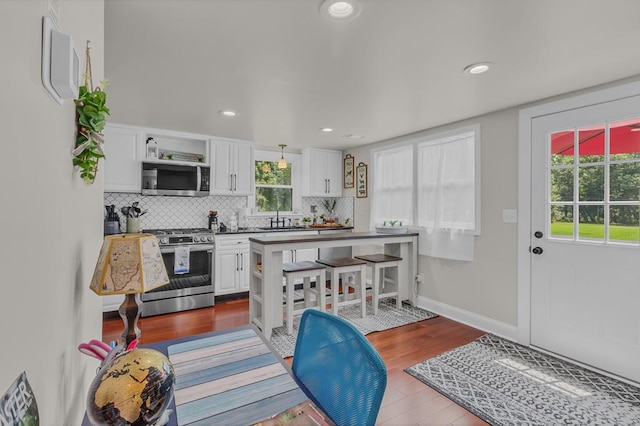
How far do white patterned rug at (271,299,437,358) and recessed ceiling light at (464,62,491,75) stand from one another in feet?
8.36

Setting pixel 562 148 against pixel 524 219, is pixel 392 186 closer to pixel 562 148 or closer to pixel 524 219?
pixel 524 219

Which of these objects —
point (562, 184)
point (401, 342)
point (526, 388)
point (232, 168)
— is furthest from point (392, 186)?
point (526, 388)

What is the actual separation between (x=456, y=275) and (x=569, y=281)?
1.12 meters

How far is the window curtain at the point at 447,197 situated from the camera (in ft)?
11.6

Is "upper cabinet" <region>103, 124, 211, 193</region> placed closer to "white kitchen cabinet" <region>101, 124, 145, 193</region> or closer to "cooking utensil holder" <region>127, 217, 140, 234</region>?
"white kitchen cabinet" <region>101, 124, 145, 193</region>

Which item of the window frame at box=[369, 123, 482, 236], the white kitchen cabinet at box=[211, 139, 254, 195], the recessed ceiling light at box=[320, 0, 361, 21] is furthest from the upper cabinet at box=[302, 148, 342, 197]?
the recessed ceiling light at box=[320, 0, 361, 21]

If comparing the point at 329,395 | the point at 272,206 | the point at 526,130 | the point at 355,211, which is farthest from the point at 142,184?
the point at 526,130

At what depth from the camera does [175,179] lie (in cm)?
416

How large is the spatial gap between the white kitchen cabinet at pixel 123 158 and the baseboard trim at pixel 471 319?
13.1 ft

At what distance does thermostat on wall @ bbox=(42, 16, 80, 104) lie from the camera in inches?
24.7

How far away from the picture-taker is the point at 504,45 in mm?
1942

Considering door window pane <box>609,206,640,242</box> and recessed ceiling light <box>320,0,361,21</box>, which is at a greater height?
recessed ceiling light <box>320,0,361,21</box>

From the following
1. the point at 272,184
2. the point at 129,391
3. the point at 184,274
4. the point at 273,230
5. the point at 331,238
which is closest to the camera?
the point at 129,391

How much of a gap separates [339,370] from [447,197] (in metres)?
3.21
